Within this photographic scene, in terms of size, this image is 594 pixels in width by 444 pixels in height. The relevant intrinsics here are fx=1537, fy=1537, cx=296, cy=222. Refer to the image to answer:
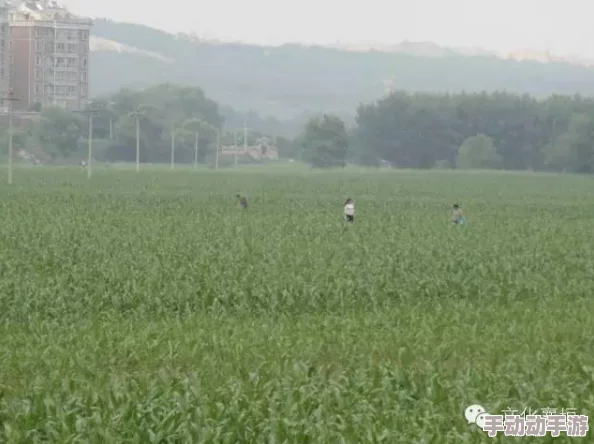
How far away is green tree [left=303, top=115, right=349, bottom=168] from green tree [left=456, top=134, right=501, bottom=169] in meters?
17.8

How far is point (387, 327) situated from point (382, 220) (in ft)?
110

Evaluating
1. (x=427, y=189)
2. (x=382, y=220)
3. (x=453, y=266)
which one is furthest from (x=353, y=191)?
(x=453, y=266)

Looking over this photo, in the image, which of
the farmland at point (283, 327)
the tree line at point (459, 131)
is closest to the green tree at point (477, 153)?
the tree line at point (459, 131)

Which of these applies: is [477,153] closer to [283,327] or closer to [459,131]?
[459,131]

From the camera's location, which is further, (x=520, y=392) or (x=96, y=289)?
(x=96, y=289)

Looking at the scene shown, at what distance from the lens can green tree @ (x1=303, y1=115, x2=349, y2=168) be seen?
19188cm

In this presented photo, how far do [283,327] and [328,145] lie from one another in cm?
16552

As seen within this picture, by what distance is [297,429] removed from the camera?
651 inches

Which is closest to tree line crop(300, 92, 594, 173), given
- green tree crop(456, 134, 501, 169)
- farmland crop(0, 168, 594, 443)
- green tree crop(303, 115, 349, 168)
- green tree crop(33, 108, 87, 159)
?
green tree crop(303, 115, 349, 168)

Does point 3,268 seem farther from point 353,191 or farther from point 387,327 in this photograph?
point 353,191

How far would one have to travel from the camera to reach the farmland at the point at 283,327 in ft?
56.6

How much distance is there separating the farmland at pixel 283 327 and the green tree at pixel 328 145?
13328 centimetres

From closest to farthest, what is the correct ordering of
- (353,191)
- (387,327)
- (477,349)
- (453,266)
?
(477,349)
(387,327)
(453,266)
(353,191)

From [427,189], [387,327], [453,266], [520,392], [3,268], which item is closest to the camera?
[520,392]
